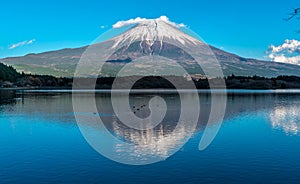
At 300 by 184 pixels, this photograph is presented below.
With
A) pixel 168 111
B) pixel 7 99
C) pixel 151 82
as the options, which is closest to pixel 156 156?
pixel 168 111

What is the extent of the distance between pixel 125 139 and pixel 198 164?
255 inches

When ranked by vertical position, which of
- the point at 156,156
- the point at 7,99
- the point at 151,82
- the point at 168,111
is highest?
the point at 151,82

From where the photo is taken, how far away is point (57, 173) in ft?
41.1

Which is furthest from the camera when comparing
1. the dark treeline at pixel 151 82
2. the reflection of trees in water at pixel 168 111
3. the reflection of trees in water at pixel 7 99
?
the dark treeline at pixel 151 82

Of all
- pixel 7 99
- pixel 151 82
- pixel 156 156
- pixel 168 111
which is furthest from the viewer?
pixel 151 82

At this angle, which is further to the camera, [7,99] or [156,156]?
[7,99]

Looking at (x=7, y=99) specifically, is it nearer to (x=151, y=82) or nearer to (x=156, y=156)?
(x=156, y=156)

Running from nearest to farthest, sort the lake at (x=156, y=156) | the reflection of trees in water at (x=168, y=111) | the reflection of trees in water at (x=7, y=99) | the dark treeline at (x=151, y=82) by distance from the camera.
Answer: the lake at (x=156, y=156), the reflection of trees in water at (x=168, y=111), the reflection of trees in water at (x=7, y=99), the dark treeline at (x=151, y=82)

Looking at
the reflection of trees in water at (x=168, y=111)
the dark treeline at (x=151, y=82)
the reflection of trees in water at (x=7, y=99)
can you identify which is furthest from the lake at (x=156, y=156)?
the dark treeline at (x=151, y=82)

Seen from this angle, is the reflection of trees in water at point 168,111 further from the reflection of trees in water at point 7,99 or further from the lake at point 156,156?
the lake at point 156,156

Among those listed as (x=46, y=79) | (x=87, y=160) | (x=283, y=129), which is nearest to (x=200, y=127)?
(x=283, y=129)

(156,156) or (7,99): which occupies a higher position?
(7,99)

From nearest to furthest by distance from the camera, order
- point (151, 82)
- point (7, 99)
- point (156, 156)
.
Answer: point (156, 156) < point (7, 99) < point (151, 82)

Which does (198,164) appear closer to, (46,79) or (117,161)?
(117,161)
